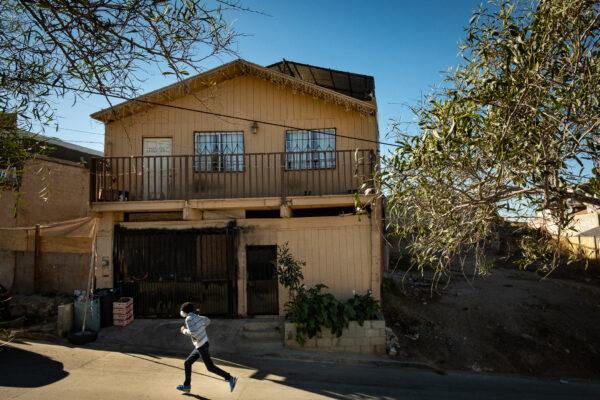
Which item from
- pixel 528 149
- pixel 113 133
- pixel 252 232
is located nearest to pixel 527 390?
pixel 528 149

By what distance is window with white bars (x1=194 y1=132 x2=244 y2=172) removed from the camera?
41.2 feet

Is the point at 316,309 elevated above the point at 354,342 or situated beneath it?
elevated above

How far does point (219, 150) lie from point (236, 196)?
1432mm

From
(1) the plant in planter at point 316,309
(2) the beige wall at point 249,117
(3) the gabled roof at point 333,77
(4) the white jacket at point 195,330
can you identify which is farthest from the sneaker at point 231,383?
(3) the gabled roof at point 333,77

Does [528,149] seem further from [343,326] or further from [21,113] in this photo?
[343,326]

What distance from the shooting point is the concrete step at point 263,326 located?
35.8ft

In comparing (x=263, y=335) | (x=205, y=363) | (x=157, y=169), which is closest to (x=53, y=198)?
(x=157, y=169)

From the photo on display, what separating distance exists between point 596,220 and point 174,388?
1588cm

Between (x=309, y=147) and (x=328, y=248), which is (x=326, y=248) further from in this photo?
(x=309, y=147)

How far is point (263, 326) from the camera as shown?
1099 cm

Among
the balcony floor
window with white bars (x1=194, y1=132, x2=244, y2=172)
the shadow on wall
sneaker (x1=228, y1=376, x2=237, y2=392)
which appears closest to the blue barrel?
the shadow on wall

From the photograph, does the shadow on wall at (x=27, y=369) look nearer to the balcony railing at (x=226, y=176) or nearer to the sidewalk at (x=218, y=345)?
the sidewalk at (x=218, y=345)

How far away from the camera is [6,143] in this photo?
3443mm

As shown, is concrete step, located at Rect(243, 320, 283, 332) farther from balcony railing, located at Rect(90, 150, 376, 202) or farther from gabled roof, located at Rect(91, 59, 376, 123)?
gabled roof, located at Rect(91, 59, 376, 123)
